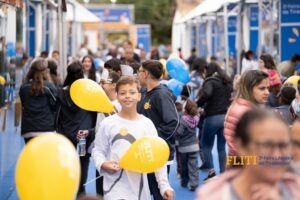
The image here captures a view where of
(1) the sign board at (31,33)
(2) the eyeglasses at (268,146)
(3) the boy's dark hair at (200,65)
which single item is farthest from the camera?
(1) the sign board at (31,33)

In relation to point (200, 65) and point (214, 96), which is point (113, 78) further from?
point (200, 65)

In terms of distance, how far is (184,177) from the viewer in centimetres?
1357

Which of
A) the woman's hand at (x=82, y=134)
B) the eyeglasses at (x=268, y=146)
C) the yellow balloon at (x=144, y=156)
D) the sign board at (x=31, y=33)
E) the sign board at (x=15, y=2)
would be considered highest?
the sign board at (x=15, y=2)

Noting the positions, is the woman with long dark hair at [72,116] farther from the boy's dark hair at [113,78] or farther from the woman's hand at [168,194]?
the woman's hand at [168,194]

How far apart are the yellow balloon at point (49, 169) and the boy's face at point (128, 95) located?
205 centimetres

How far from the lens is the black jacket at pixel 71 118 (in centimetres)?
1023

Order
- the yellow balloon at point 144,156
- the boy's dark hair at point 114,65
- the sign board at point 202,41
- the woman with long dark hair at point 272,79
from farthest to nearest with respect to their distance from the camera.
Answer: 1. the sign board at point 202,41
2. the woman with long dark hair at point 272,79
3. the boy's dark hair at point 114,65
4. the yellow balloon at point 144,156

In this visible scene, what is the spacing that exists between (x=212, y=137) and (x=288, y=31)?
5841 mm

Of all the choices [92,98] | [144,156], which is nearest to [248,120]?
[144,156]

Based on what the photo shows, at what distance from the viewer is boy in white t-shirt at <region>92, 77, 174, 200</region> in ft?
22.3

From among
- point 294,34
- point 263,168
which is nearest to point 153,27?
point 294,34

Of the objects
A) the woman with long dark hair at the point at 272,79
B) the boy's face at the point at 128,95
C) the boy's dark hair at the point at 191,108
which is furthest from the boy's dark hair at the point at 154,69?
the boy's dark hair at the point at 191,108

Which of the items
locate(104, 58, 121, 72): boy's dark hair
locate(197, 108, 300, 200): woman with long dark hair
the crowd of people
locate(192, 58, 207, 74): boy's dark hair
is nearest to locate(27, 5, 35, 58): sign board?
locate(192, 58, 207, 74): boy's dark hair

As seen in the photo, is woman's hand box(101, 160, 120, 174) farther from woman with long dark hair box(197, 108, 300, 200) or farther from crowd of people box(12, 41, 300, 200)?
woman with long dark hair box(197, 108, 300, 200)
